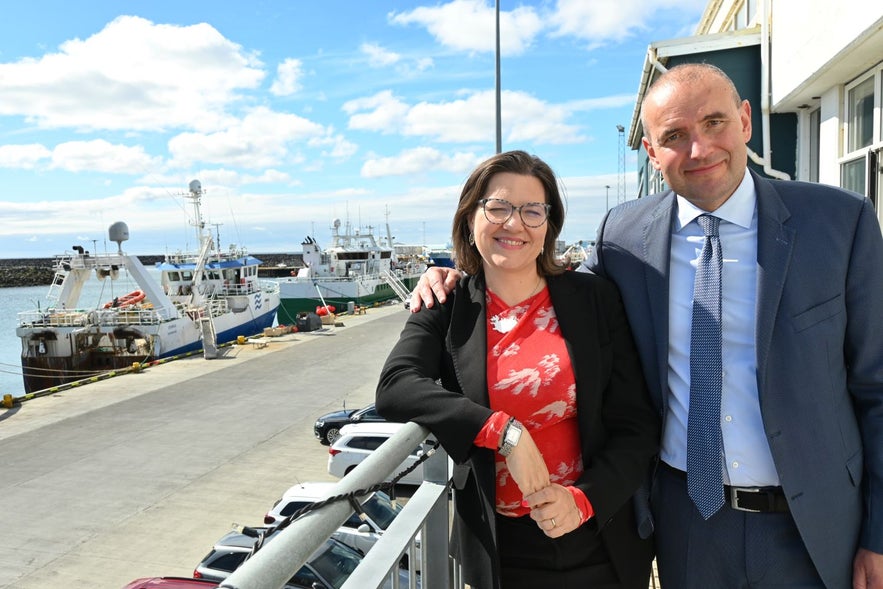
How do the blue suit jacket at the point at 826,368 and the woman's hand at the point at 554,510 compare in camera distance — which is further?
the blue suit jacket at the point at 826,368

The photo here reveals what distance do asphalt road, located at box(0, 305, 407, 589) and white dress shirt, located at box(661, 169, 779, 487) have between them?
7.71 m

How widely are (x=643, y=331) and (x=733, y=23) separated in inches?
415

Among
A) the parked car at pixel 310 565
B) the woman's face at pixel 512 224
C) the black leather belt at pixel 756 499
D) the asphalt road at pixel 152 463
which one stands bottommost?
the asphalt road at pixel 152 463

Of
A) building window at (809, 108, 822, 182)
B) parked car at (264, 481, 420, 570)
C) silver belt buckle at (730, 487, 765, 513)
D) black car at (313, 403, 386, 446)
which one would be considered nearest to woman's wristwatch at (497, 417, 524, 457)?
silver belt buckle at (730, 487, 765, 513)

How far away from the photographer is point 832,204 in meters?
2.00

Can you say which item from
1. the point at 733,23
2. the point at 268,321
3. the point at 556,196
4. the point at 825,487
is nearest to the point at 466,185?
the point at 556,196

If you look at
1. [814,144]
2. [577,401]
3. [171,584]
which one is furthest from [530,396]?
[814,144]

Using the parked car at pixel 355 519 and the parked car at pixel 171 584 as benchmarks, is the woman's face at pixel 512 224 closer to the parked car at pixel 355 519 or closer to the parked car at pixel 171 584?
the parked car at pixel 171 584

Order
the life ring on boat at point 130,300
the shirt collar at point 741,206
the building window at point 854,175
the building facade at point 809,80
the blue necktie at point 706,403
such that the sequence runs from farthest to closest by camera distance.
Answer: the life ring on boat at point 130,300 < the building window at point 854,175 < the building facade at point 809,80 < the shirt collar at point 741,206 < the blue necktie at point 706,403

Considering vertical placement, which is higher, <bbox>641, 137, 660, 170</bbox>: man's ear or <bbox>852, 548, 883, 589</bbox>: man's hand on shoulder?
<bbox>641, 137, 660, 170</bbox>: man's ear

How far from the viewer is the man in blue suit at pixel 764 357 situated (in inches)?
75.6

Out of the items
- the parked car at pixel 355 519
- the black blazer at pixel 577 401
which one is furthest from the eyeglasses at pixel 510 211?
the parked car at pixel 355 519

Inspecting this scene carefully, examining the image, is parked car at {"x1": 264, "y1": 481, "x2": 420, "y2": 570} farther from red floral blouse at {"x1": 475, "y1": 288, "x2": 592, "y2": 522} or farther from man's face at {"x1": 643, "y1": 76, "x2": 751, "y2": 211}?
man's face at {"x1": 643, "y1": 76, "x2": 751, "y2": 211}

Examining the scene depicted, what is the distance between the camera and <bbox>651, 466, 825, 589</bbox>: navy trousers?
1.99 m
